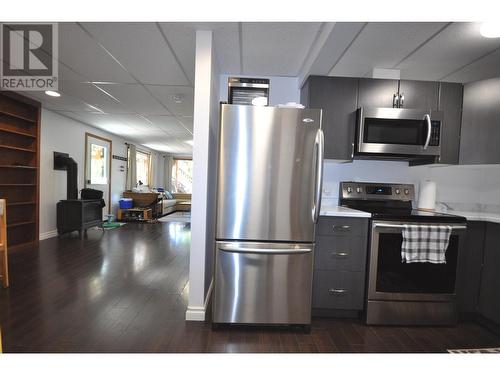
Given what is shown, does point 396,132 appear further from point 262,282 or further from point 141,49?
point 141,49

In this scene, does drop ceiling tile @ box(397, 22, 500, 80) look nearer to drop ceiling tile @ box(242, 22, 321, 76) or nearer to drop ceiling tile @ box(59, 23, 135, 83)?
drop ceiling tile @ box(242, 22, 321, 76)

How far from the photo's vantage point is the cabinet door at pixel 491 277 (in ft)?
6.40

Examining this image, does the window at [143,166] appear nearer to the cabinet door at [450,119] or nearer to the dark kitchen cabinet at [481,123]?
the cabinet door at [450,119]

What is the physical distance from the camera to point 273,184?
180 centimetres

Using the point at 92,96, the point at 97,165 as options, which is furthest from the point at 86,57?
the point at 97,165

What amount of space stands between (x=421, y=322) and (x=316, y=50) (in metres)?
2.31

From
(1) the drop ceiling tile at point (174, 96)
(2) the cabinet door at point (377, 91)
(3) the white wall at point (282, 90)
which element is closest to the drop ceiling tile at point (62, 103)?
(1) the drop ceiling tile at point (174, 96)

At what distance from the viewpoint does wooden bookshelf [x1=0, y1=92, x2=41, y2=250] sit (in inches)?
148

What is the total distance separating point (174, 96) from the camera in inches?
142

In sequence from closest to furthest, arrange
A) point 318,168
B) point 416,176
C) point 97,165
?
point 318,168 → point 416,176 → point 97,165

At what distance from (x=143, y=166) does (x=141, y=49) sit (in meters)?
7.54
